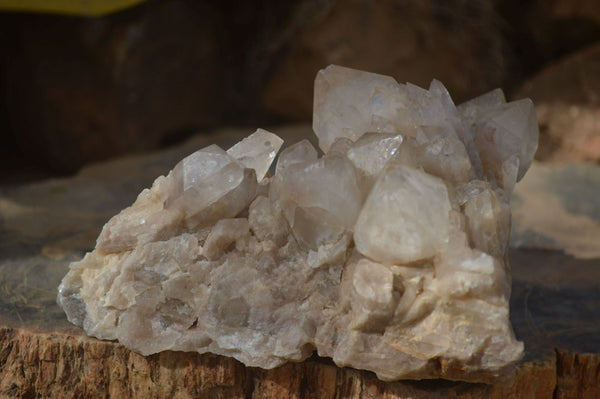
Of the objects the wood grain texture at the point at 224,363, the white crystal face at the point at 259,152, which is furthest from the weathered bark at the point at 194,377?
the white crystal face at the point at 259,152

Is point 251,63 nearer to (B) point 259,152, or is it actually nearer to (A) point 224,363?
(B) point 259,152

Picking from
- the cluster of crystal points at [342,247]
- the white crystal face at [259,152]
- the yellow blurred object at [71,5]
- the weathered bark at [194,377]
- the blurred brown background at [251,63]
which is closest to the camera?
the cluster of crystal points at [342,247]

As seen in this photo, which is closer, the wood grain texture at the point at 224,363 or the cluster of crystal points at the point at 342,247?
the cluster of crystal points at the point at 342,247

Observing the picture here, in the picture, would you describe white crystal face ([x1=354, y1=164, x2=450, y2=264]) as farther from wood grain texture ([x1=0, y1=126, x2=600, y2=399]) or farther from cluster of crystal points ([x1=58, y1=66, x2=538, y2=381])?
wood grain texture ([x1=0, y1=126, x2=600, y2=399])

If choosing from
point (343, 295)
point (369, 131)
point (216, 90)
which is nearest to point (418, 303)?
point (343, 295)

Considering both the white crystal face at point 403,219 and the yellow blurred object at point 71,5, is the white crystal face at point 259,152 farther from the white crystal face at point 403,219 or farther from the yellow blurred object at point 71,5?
the yellow blurred object at point 71,5

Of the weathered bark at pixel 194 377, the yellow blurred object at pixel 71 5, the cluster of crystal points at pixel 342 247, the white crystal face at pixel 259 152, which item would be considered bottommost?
the weathered bark at pixel 194 377

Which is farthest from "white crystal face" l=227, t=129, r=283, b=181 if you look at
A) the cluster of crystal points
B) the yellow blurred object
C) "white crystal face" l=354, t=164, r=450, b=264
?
the yellow blurred object
